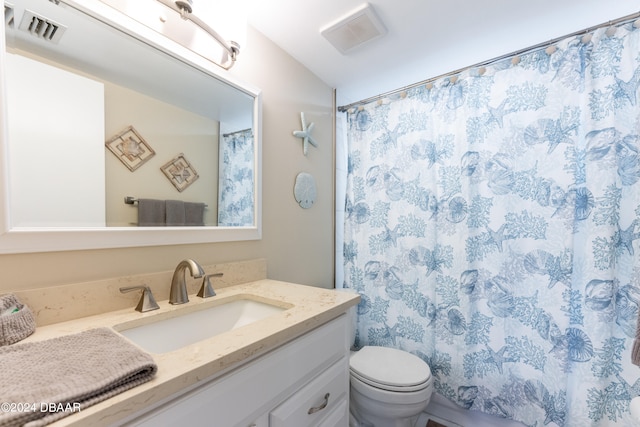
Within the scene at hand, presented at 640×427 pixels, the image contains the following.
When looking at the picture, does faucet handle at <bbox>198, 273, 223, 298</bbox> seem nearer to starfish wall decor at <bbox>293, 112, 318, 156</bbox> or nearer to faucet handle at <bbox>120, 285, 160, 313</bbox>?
faucet handle at <bbox>120, 285, 160, 313</bbox>

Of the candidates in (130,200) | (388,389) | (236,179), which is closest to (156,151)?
(130,200)

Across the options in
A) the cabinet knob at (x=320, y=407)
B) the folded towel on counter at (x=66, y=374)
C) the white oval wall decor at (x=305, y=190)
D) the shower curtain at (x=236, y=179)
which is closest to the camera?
the folded towel on counter at (x=66, y=374)

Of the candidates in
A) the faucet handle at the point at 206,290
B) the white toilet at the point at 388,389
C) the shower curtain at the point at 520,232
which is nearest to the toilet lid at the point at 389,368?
the white toilet at the point at 388,389

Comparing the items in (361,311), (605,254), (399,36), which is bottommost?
(361,311)

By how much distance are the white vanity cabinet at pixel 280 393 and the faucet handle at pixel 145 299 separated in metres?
0.42

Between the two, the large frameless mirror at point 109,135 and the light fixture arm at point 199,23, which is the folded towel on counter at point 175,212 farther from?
the light fixture arm at point 199,23

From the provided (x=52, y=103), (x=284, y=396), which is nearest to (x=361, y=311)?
(x=284, y=396)

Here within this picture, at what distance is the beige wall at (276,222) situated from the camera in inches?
29.9

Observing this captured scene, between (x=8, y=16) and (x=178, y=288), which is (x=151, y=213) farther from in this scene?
(x=8, y=16)

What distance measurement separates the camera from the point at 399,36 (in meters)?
1.39

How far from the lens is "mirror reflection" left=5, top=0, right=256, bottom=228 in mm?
725

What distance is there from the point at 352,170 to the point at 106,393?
5.47ft

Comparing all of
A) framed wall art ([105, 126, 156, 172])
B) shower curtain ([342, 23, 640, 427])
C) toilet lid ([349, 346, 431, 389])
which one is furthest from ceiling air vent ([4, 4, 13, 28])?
toilet lid ([349, 346, 431, 389])

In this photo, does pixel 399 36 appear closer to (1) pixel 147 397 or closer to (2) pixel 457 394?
(1) pixel 147 397
